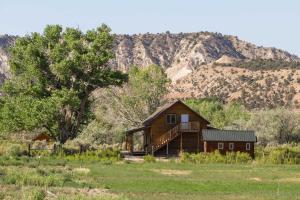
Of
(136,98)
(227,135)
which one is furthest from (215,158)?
(136,98)

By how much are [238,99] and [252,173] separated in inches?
3940

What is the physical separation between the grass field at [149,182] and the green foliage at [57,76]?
19.2m

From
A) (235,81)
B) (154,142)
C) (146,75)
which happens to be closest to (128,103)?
(146,75)

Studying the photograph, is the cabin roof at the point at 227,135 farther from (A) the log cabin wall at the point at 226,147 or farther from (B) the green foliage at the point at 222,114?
(B) the green foliage at the point at 222,114

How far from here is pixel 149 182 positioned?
35875 mm

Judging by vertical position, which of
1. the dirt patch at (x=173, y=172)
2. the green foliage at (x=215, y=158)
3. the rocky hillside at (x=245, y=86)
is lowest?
the dirt patch at (x=173, y=172)

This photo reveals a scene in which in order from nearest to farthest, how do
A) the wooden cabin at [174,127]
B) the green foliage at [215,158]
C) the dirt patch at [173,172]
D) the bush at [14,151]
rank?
1. the dirt patch at [173,172]
2. the bush at [14,151]
3. the green foliage at [215,158]
4. the wooden cabin at [174,127]

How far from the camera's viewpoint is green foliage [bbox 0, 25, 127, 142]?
67438 mm

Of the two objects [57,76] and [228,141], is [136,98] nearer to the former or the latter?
[57,76]

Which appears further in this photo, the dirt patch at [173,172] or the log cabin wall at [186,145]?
the log cabin wall at [186,145]

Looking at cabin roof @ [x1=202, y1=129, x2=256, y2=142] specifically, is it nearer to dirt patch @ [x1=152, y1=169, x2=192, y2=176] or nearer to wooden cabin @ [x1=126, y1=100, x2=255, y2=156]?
wooden cabin @ [x1=126, y1=100, x2=255, y2=156]

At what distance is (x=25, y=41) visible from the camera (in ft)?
233

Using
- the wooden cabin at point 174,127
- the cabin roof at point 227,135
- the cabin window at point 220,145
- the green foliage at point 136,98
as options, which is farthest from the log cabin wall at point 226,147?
the green foliage at point 136,98

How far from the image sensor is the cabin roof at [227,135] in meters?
66.2
